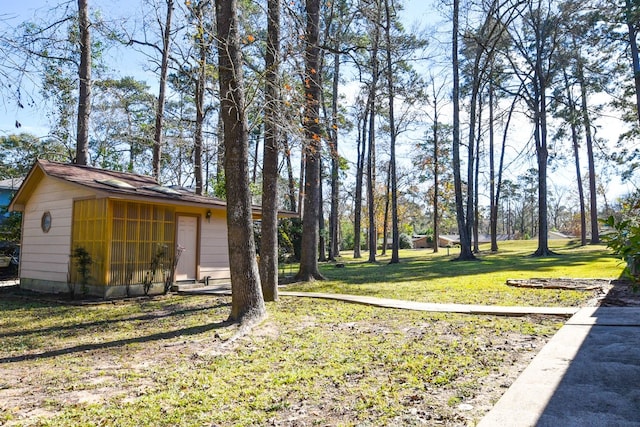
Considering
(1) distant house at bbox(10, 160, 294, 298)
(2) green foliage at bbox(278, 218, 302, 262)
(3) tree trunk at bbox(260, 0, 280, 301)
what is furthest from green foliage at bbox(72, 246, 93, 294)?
(2) green foliage at bbox(278, 218, 302, 262)

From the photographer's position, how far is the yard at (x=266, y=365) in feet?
9.97

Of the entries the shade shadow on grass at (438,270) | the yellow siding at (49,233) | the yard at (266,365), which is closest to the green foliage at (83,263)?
the yellow siding at (49,233)

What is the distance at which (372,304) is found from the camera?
779 centimetres

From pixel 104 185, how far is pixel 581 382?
9.44m

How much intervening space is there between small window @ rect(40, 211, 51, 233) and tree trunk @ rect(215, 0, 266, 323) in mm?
7326

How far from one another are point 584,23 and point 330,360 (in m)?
21.9

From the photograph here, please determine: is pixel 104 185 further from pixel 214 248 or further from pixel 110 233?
pixel 214 248

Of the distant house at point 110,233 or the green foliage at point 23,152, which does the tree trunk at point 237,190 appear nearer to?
the distant house at point 110,233

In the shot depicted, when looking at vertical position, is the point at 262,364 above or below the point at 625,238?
below

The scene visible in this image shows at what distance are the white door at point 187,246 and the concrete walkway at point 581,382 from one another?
29.5ft

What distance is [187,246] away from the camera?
37.2ft

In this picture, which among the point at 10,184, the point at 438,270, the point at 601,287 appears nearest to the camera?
the point at 601,287

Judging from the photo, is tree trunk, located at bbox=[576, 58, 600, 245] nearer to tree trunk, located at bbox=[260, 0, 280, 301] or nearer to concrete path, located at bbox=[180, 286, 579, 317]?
concrete path, located at bbox=[180, 286, 579, 317]

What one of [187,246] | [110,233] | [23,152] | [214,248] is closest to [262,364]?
[110,233]
